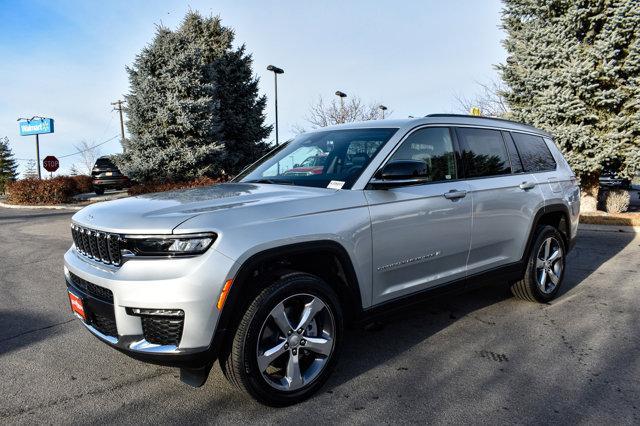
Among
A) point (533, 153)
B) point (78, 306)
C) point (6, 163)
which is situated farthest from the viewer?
point (6, 163)

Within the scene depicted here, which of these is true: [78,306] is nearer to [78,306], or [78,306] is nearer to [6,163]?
[78,306]

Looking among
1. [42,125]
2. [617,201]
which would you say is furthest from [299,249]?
[42,125]

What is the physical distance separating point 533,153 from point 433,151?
1.65 metres

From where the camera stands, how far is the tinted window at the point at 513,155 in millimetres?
4465

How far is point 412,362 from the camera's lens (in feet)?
11.2

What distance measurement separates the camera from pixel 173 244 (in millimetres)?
2465

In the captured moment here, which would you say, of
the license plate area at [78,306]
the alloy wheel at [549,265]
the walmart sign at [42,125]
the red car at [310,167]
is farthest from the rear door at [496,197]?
the walmart sign at [42,125]

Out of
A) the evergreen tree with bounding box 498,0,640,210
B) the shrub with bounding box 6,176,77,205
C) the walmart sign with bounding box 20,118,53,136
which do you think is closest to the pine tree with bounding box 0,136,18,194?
the walmart sign with bounding box 20,118,53,136

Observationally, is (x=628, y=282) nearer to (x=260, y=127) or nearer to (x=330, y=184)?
(x=330, y=184)

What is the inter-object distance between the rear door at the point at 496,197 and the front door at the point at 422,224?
0.48 feet

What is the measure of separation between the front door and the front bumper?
1163mm

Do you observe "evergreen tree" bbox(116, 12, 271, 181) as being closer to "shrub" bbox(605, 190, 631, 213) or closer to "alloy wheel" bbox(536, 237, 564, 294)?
"shrub" bbox(605, 190, 631, 213)

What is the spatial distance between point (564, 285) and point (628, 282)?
84cm

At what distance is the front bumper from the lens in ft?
7.89
